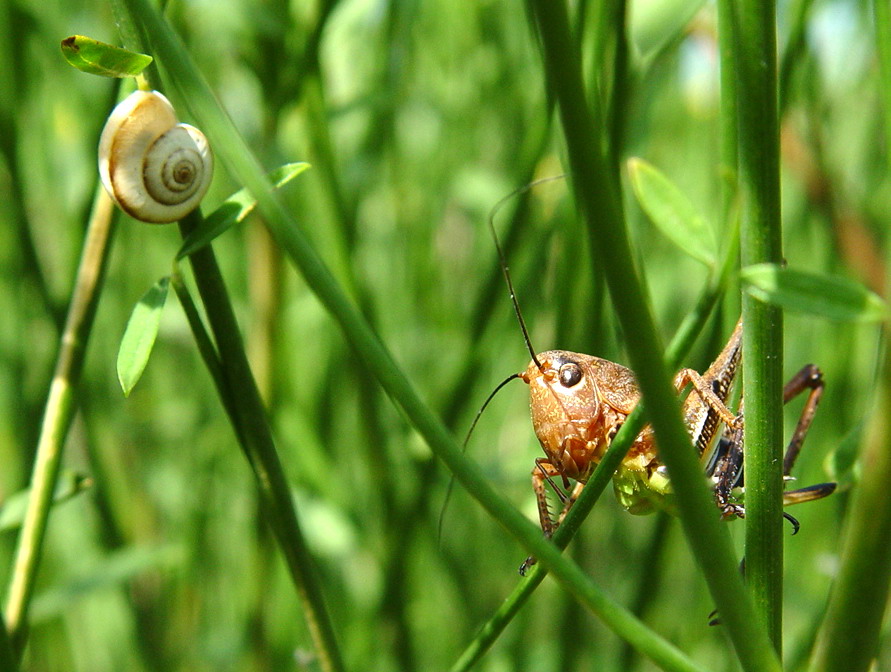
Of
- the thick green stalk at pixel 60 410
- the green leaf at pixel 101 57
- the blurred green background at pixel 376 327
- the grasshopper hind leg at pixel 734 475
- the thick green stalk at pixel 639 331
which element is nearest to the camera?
the thick green stalk at pixel 639 331

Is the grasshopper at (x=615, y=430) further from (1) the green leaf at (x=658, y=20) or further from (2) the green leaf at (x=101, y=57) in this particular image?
(2) the green leaf at (x=101, y=57)

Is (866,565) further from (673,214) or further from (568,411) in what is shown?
(568,411)

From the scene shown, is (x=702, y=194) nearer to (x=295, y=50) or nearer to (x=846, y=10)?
(x=846, y=10)

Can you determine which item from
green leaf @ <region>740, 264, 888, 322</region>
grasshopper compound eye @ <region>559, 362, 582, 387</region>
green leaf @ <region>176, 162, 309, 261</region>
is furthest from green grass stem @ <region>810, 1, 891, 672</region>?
grasshopper compound eye @ <region>559, 362, 582, 387</region>

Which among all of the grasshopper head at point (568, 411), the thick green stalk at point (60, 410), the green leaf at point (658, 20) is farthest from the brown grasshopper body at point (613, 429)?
the thick green stalk at point (60, 410)

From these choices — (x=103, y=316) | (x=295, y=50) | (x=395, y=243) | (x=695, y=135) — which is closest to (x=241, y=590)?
(x=103, y=316)

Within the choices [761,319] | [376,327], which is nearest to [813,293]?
[761,319]
